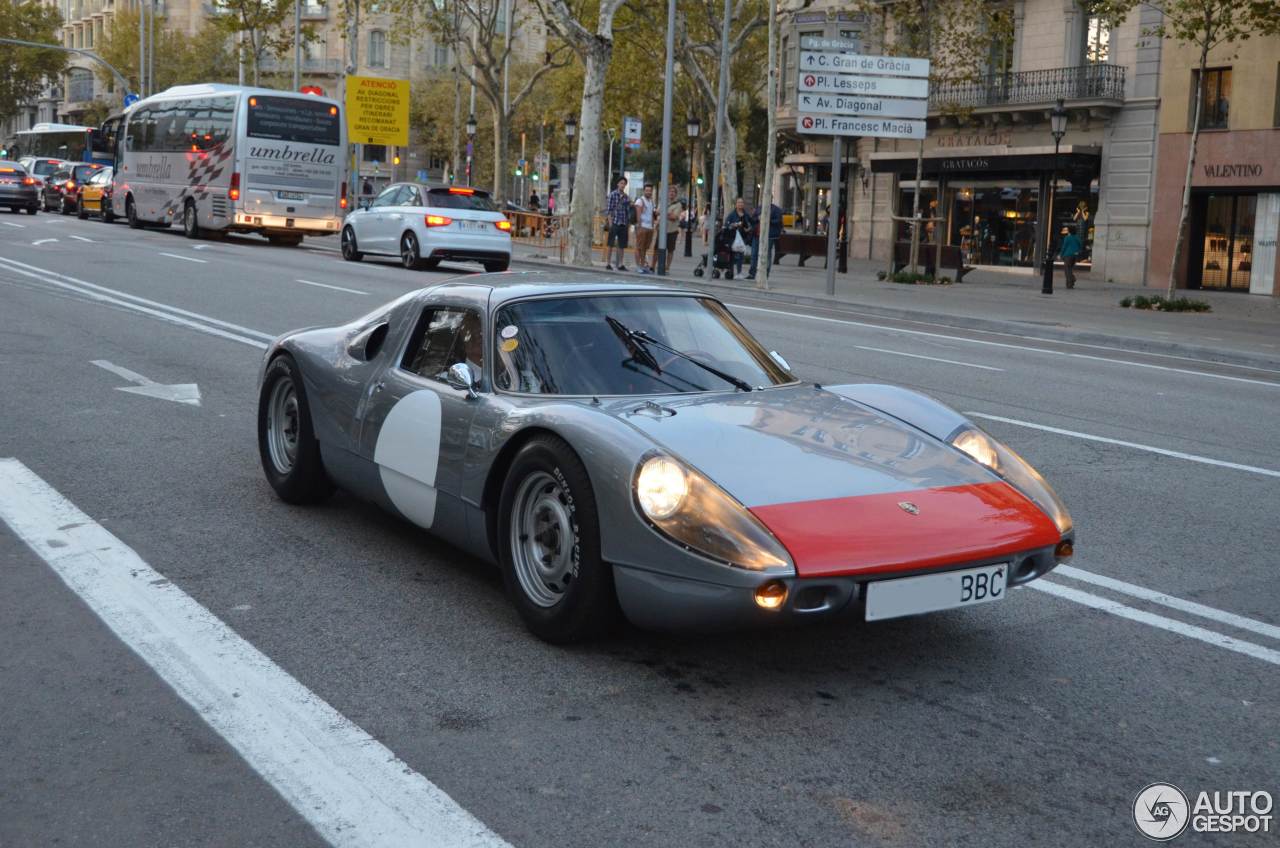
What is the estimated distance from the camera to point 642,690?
448 centimetres

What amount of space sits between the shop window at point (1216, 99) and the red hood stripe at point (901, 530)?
32.6 metres

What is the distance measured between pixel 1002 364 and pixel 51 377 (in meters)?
9.20

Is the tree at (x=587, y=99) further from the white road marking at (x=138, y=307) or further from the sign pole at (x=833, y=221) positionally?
the white road marking at (x=138, y=307)

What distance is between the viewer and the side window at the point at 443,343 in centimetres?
566

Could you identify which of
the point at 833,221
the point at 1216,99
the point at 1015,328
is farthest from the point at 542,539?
the point at 1216,99

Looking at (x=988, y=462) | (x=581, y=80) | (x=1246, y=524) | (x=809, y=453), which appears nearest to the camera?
(x=809, y=453)

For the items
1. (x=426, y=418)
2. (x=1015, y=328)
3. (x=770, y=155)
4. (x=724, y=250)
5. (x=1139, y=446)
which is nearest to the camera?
(x=426, y=418)

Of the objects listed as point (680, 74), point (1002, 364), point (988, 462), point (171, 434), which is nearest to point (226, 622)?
point (988, 462)

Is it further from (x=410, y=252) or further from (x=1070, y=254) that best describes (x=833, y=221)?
(x=1070, y=254)

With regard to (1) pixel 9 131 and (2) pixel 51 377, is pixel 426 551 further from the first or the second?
(1) pixel 9 131

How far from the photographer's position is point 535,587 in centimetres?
495

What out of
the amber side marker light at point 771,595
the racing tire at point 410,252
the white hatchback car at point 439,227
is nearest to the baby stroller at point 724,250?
the white hatchback car at point 439,227

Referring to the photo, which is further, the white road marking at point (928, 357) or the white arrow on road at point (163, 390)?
the white road marking at point (928, 357)

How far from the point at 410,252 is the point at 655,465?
24.1 m
